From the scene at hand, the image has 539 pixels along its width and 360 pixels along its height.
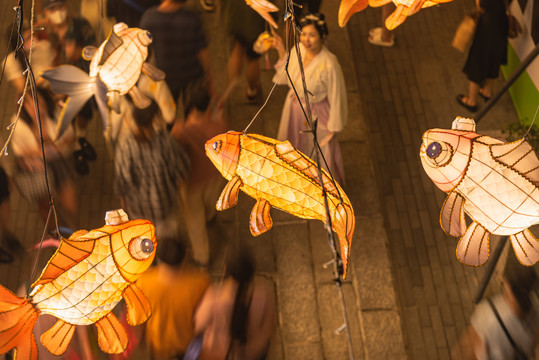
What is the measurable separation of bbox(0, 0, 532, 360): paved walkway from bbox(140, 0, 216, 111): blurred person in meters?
1.08

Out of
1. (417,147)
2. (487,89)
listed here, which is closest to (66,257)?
(417,147)

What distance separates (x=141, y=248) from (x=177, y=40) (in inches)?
99.3

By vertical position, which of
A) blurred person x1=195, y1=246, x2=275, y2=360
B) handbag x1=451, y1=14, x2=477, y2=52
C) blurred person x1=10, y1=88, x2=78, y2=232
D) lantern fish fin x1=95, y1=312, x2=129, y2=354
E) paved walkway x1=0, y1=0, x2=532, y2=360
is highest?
lantern fish fin x1=95, y1=312, x2=129, y2=354

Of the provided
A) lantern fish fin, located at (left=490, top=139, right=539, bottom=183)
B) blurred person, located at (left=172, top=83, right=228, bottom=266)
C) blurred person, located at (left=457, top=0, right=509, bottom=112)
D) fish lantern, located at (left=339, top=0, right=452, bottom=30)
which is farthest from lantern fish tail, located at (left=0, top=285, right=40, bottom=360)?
blurred person, located at (left=457, top=0, right=509, bottom=112)

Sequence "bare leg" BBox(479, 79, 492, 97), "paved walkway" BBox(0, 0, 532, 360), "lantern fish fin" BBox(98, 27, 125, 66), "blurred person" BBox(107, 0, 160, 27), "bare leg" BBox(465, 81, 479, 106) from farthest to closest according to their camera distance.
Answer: "bare leg" BBox(479, 79, 492, 97) → "bare leg" BBox(465, 81, 479, 106) → "blurred person" BBox(107, 0, 160, 27) → "paved walkway" BBox(0, 0, 532, 360) → "lantern fish fin" BBox(98, 27, 125, 66)

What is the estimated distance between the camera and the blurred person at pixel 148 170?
12.6 feet

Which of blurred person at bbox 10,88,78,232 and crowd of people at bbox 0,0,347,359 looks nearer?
crowd of people at bbox 0,0,347,359

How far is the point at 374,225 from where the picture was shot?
490 cm

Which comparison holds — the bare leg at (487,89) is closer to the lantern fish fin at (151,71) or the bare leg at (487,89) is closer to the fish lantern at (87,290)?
the lantern fish fin at (151,71)

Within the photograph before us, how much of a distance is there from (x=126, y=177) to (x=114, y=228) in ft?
4.28

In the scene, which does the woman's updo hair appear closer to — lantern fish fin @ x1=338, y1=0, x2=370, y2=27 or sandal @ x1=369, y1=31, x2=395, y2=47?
lantern fish fin @ x1=338, y1=0, x2=370, y2=27

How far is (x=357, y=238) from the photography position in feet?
15.8

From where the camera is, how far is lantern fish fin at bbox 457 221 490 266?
254 cm

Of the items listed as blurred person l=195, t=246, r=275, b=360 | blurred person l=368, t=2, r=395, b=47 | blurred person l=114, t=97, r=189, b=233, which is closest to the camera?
blurred person l=195, t=246, r=275, b=360
